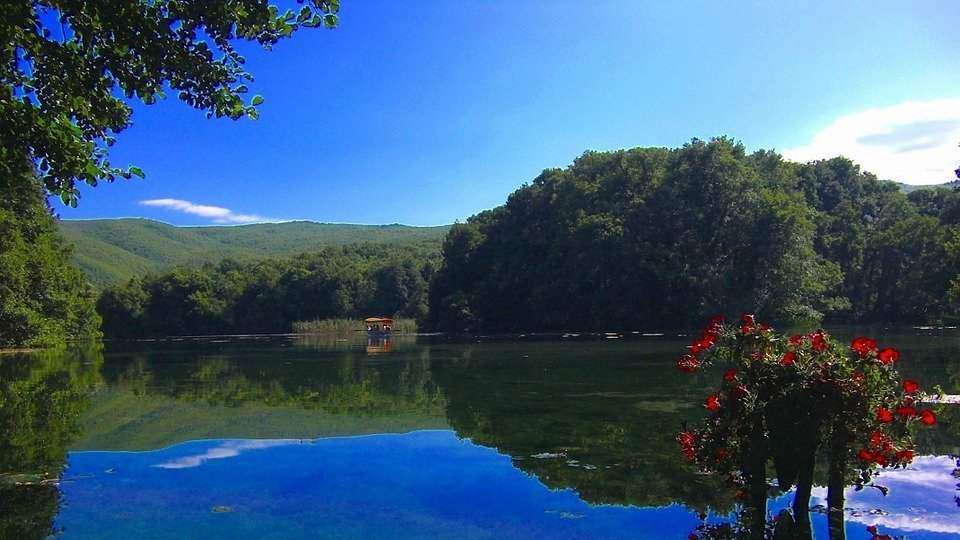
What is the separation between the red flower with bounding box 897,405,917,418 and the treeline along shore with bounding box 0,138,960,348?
126ft

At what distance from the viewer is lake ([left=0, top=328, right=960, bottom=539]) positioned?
688cm

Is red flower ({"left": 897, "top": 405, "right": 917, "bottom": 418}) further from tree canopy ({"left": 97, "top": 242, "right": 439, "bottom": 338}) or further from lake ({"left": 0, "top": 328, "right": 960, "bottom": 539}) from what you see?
tree canopy ({"left": 97, "top": 242, "right": 439, "bottom": 338})

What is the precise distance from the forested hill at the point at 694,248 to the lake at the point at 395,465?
112 feet

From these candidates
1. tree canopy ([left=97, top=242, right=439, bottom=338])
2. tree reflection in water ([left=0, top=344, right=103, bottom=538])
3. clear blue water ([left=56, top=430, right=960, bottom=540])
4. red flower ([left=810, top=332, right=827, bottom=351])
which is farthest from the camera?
tree canopy ([left=97, top=242, right=439, bottom=338])

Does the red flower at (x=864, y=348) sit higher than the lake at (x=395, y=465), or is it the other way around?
the red flower at (x=864, y=348)

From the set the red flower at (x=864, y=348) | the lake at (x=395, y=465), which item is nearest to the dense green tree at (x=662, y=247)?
the lake at (x=395, y=465)

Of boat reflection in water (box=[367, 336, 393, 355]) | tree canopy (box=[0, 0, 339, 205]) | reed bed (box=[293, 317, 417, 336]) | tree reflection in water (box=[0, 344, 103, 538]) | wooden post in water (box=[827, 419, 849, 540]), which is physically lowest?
reed bed (box=[293, 317, 417, 336])

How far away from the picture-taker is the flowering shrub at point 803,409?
5.71 m

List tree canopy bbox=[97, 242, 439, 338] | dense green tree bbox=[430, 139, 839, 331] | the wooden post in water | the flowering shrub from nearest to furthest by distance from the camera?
1. the flowering shrub
2. the wooden post in water
3. dense green tree bbox=[430, 139, 839, 331]
4. tree canopy bbox=[97, 242, 439, 338]

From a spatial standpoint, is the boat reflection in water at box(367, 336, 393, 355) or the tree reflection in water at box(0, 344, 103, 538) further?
the boat reflection in water at box(367, 336, 393, 355)

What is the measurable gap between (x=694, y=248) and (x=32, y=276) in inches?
1854

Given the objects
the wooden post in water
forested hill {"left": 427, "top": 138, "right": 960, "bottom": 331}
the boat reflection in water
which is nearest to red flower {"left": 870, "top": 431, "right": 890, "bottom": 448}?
the wooden post in water

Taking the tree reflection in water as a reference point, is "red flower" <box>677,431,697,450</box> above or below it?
above

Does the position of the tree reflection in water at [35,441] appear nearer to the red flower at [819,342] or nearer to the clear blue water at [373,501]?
the clear blue water at [373,501]
